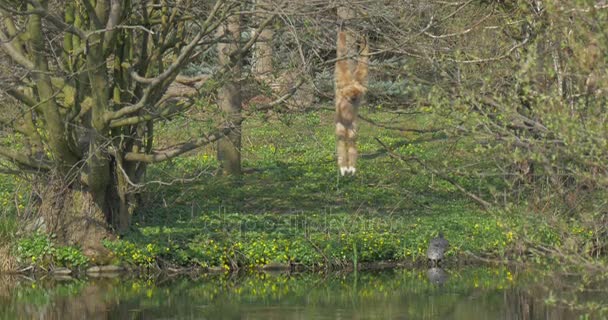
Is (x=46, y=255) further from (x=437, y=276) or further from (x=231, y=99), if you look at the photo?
(x=437, y=276)

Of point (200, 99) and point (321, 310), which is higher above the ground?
point (200, 99)

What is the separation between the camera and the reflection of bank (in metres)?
18.1

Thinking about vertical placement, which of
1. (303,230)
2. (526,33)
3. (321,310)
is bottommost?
(321,310)

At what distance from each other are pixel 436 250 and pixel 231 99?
20.4 feet

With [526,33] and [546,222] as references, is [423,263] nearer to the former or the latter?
[526,33]

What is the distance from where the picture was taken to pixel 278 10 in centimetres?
1449

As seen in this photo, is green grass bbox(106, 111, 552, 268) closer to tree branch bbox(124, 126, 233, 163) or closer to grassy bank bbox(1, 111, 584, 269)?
grassy bank bbox(1, 111, 584, 269)

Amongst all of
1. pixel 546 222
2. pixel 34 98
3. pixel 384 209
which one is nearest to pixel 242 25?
pixel 34 98

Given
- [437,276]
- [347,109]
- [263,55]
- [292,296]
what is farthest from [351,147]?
[437,276]

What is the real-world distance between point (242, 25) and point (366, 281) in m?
4.93

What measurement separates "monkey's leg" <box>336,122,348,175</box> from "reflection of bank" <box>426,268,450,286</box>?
1204 cm

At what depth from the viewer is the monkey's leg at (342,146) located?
611cm

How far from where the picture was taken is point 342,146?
242 inches

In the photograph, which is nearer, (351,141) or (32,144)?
(351,141)
